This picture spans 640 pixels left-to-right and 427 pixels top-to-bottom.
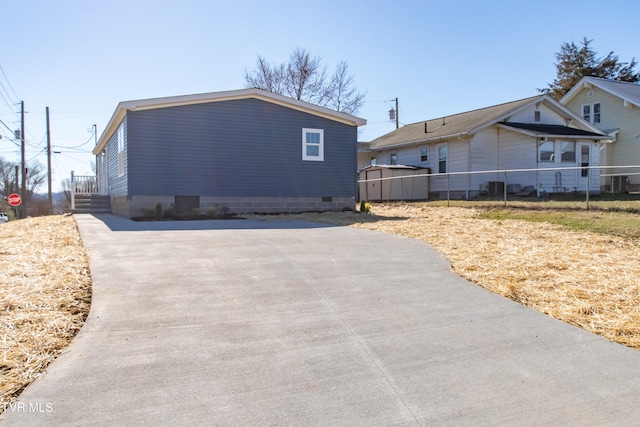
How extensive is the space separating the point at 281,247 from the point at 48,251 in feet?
11.2

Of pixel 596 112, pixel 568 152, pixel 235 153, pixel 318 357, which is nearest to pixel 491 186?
pixel 568 152

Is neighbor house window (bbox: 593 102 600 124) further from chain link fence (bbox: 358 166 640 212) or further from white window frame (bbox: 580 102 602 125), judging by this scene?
chain link fence (bbox: 358 166 640 212)

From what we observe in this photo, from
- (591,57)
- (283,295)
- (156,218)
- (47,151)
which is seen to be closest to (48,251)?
(283,295)

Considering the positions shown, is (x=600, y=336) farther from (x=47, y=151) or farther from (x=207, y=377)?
(x=47, y=151)

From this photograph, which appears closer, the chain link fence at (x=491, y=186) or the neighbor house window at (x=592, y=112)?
the chain link fence at (x=491, y=186)

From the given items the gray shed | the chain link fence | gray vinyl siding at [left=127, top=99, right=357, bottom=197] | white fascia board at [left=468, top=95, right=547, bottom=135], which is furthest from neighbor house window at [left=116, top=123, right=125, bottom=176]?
white fascia board at [left=468, top=95, right=547, bottom=135]

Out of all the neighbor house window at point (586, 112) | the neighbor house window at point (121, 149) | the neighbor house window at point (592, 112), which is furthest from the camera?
the neighbor house window at point (586, 112)

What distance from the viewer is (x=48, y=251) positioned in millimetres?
6441

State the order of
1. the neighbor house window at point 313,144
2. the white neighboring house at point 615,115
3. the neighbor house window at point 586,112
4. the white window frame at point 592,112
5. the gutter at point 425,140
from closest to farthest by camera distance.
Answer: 1. the neighbor house window at point 313,144
2. the gutter at point 425,140
3. the white neighboring house at point 615,115
4. the white window frame at point 592,112
5. the neighbor house window at point 586,112

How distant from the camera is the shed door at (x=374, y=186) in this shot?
21.7m

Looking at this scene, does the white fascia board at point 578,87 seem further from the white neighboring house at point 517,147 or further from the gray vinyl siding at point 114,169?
the gray vinyl siding at point 114,169

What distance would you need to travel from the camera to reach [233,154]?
14.2 meters

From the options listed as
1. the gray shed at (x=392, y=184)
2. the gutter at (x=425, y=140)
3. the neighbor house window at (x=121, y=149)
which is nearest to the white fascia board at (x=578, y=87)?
the gutter at (x=425, y=140)

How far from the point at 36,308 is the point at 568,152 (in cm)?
2156
